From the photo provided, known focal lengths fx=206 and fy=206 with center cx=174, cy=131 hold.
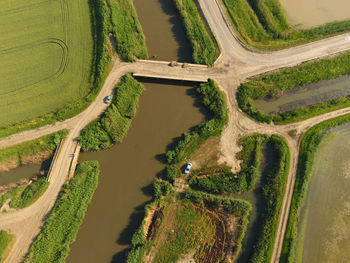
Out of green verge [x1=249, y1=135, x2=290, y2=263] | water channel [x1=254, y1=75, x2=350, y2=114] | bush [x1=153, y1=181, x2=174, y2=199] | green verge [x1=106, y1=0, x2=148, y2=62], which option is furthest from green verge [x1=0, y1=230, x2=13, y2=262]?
water channel [x1=254, y1=75, x2=350, y2=114]

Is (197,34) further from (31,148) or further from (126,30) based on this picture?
(31,148)

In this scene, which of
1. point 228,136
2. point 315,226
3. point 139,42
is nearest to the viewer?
point 315,226

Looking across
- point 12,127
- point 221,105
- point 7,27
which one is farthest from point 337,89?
point 7,27

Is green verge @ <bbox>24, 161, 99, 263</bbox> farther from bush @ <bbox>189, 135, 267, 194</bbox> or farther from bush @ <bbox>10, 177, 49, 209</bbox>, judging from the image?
bush @ <bbox>189, 135, 267, 194</bbox>

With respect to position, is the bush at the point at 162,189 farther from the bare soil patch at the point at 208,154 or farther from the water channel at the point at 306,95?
the water channel at the point at 306,95

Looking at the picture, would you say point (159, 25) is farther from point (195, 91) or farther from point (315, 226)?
point (315, 226)

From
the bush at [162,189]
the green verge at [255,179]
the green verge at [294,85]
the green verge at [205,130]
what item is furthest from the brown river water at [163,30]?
→ the bush at [162,189]

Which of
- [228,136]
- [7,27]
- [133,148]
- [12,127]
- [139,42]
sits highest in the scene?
[139,42]
